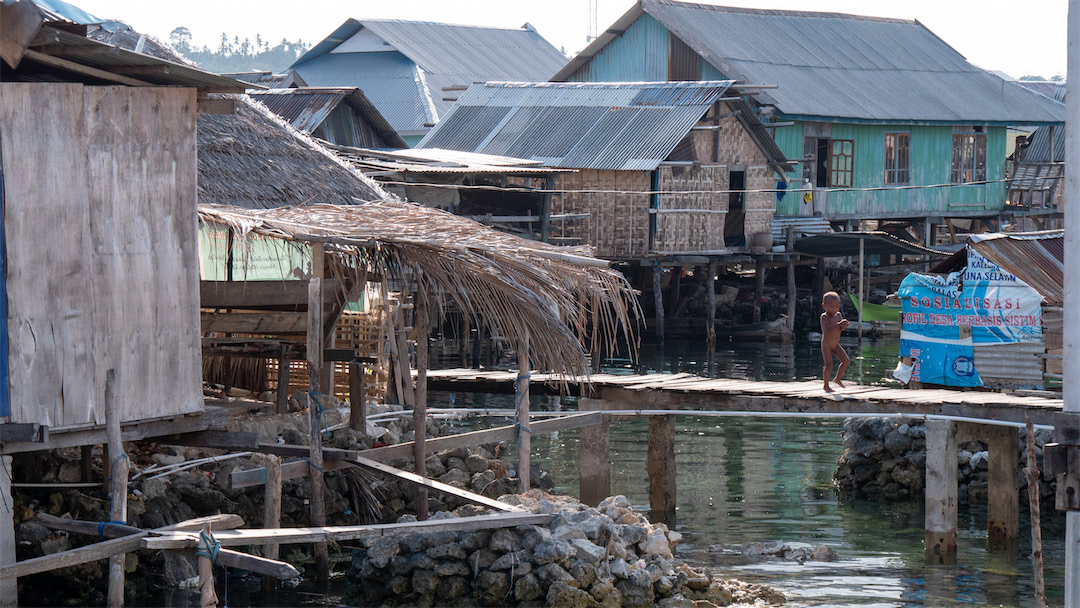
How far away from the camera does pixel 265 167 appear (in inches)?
568

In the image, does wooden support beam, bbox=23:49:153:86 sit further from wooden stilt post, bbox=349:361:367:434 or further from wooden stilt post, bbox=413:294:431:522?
wooden stilt post, bbox=349:361:367:434

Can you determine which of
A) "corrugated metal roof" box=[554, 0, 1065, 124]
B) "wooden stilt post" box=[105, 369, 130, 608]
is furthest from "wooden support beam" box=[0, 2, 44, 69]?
"corrugated metal roof" box=[554, 0, 1065, 124]

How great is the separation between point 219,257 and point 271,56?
106m

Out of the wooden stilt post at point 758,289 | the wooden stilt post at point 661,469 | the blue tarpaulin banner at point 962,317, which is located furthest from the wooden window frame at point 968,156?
the wooden stilt post at point 661,469

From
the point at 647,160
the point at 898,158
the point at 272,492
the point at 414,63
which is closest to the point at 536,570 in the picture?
the point at 272,492

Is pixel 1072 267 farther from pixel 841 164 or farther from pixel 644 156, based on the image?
pixel 841 164

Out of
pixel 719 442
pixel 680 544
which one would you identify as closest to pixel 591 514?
pixel 680 544

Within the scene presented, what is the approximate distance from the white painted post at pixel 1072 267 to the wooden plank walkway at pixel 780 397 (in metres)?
5.39

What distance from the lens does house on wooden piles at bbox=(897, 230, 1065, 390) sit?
15648 millimetres

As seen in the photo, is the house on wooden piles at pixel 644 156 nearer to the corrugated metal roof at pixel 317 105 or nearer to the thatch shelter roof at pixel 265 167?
the corrugated metal roof at pixel 317 105

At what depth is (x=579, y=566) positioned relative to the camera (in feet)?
35.3

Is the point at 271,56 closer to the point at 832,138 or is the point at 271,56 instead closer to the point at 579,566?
the point at 832,138

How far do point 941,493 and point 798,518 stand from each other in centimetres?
241

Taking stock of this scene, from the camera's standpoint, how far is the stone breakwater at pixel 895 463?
53.4 ft
